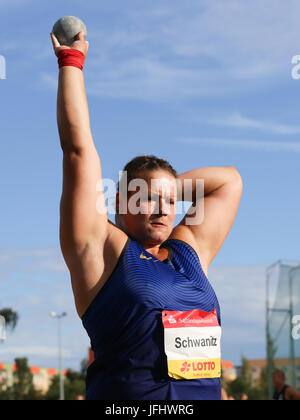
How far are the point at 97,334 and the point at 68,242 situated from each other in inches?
18.1

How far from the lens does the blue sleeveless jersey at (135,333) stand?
3.04m

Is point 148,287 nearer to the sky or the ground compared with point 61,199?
nearer to the ground

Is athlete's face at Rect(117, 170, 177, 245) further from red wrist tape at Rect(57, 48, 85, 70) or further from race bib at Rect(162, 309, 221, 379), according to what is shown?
red wrist tape at Rect(57, 48, 85, 70)

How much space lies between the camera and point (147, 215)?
11.2 feet

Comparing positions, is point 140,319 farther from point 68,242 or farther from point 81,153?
point 81,153

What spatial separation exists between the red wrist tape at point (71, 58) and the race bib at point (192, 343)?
1307mm

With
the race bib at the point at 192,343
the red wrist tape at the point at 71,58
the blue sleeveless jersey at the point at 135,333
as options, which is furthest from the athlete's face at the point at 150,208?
the red wrist tape at the point at 71,58

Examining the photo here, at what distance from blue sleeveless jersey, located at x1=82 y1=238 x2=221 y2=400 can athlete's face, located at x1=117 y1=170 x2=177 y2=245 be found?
0.23 metres

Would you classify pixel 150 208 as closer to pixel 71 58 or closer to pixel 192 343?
pixel 192 343

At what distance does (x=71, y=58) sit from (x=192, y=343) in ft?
5.05

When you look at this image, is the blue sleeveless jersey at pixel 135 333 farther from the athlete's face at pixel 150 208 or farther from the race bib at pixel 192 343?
the athlete's face at pixel 150 208

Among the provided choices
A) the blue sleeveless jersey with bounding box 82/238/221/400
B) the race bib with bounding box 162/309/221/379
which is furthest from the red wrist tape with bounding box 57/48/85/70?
the race bib with bounding box 162/309/221/379
